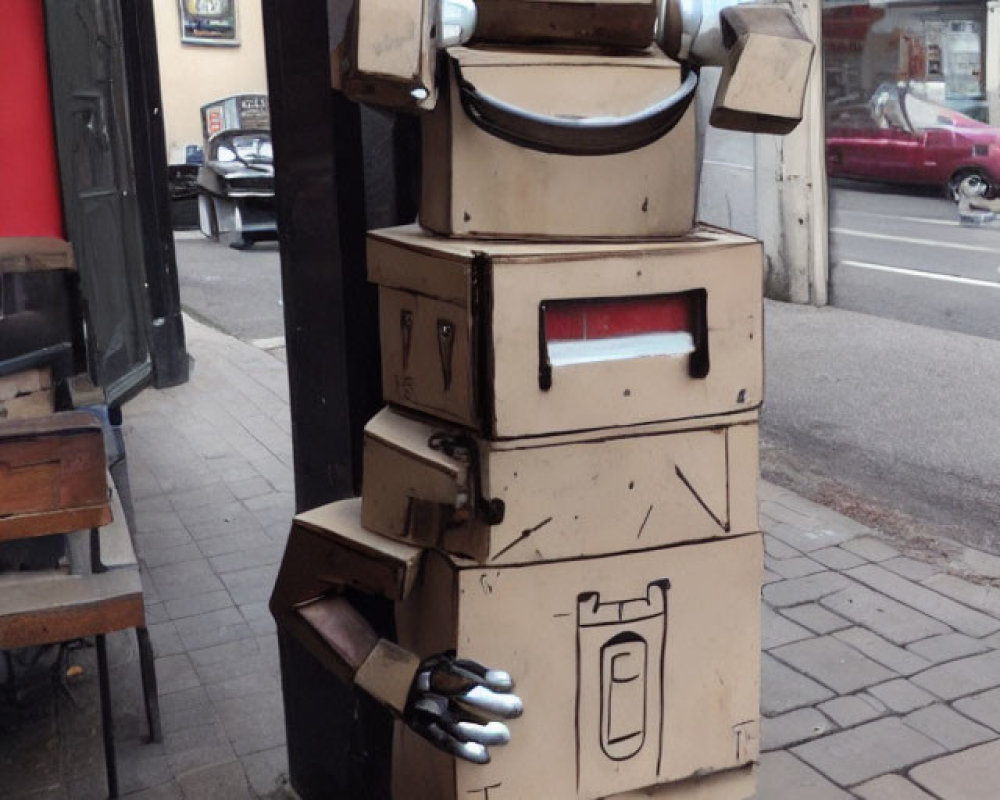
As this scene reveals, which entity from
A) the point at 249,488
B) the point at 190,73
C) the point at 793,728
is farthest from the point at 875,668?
the point at 190,73

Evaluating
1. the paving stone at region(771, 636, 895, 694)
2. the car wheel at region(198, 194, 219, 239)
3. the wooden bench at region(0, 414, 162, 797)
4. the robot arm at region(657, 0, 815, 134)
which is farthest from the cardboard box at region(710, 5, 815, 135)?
the car wheel at region(198, 194, 219, 239)

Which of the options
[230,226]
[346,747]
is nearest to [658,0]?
[346,747]

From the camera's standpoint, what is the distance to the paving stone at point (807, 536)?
4.64 meters

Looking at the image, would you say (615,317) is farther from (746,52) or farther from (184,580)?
(184,580)

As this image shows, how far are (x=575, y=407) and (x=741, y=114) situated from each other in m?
0.57

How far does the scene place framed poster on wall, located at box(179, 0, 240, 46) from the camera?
2123cm

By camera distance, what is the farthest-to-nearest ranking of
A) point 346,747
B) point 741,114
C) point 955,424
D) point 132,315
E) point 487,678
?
point 132,315 < point 955,424 < point 346,747 < point 741,114 < point 487,678

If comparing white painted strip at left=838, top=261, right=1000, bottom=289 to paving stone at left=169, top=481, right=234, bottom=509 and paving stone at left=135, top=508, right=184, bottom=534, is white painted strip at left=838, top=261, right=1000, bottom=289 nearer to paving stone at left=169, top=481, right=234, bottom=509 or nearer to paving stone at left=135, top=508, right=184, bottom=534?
paving stone at left=169, top=481, right=234, bottom=509

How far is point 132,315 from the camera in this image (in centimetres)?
692

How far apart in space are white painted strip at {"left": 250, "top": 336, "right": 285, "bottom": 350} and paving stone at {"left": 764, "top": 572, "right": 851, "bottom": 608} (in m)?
5.02

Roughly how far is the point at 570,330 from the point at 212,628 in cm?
257

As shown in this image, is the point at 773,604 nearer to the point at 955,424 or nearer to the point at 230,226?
the point at 955,424

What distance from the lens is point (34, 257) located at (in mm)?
3645

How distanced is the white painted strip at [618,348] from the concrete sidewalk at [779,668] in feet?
5.09
